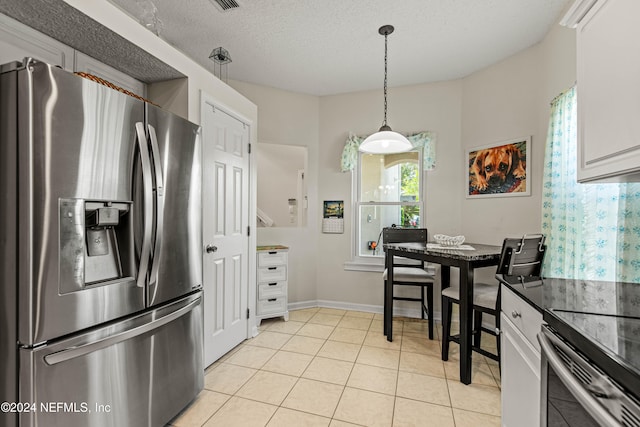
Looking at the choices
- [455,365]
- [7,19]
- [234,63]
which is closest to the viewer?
[7,19]

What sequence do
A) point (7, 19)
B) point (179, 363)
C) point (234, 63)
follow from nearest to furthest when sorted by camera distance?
point (7, 19) < point (179, 363) < point (234, 63)

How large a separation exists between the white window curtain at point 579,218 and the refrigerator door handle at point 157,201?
7.84 ft

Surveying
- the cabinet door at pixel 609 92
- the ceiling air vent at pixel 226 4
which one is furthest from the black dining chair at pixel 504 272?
the ceiling air vent at pixel 226 4

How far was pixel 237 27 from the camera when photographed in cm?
249

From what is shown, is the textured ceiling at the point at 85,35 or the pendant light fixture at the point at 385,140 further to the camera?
the pendant light fixture at the point at 385,140

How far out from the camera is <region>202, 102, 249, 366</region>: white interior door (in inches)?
91.4

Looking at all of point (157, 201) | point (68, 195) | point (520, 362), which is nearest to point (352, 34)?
point (157, 201)

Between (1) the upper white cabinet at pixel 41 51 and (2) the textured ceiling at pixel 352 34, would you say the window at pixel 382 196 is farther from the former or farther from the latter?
(1) the upper white cabinet at pixel 41 51

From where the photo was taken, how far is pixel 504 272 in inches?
83.2

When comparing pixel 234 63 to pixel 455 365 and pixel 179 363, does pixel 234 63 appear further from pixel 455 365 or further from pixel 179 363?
pixel 455 365

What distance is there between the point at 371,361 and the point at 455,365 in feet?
2.24

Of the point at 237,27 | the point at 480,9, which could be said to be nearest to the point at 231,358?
the point at 237,27

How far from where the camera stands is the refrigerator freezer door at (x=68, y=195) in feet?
3.53

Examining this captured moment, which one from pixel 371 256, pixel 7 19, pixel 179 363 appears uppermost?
pixel 7 19
